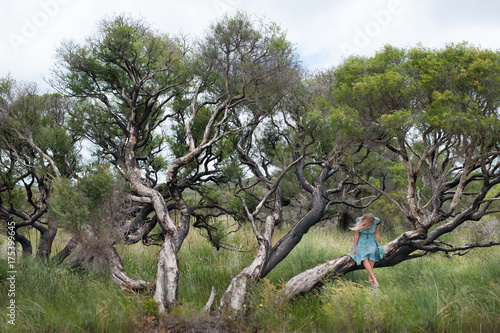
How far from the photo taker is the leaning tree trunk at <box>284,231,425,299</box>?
7.06 m

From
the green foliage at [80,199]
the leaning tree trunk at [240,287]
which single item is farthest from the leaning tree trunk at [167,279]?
the green foliage at [80,199]

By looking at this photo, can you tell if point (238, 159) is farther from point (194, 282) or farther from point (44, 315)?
point (44, 315)

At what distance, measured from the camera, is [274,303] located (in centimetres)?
559

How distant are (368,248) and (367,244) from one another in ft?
0.29

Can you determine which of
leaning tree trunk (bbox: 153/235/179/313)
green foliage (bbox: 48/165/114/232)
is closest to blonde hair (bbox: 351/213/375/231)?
leaning tree trunk (bbox: 153/235/179/313)

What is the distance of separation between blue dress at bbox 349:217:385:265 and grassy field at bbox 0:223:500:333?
618 mm

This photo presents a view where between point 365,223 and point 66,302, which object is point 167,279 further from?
point 365,223

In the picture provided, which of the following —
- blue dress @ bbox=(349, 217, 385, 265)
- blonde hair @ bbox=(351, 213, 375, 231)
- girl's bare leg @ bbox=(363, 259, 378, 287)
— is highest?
blonde hair @ bbox=(351, 213, 375, 231)

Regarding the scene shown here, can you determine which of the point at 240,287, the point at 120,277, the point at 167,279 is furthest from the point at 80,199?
the point at 240,287

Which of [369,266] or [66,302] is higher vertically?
[66,302]

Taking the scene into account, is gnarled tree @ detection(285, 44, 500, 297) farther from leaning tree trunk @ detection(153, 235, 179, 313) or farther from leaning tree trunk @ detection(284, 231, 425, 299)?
leaning tree trunk @ detection(153, 235, 179, 313)

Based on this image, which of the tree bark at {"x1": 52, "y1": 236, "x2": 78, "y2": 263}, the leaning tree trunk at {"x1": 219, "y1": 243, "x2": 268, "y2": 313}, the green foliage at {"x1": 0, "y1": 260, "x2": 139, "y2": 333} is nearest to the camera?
the green foliage at {"x1": 0, "y1": 260, "x2": 139, "y2": 333}

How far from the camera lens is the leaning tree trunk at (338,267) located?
706 centimetres

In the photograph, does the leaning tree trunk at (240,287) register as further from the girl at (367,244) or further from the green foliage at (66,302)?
the girl at (367,244)
